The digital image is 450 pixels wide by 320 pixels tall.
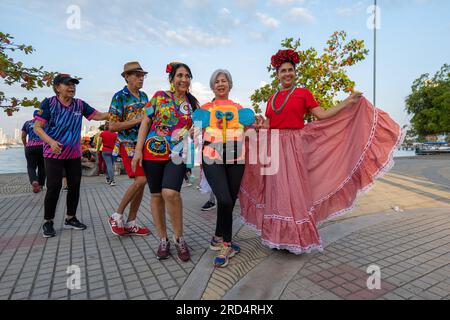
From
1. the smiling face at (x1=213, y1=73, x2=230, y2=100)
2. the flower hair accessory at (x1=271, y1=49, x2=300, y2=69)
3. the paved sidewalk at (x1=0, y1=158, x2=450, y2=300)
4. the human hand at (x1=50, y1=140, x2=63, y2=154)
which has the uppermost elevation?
the flower hair accessory at (x1=271, y1=49, x2=300, y2=69)

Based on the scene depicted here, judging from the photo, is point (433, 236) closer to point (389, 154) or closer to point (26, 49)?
point (389, 154)

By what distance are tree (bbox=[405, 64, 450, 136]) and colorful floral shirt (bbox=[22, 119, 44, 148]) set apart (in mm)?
36738

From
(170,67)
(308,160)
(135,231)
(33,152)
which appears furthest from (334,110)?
(33,152)

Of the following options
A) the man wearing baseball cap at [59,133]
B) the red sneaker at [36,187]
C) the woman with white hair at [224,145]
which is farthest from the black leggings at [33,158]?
the woman with white hair at [224,145]

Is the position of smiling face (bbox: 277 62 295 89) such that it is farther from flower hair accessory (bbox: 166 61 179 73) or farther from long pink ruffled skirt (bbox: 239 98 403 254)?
flower hair accessory (bbox: 166 61 179 73)

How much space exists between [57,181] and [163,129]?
6.26ft

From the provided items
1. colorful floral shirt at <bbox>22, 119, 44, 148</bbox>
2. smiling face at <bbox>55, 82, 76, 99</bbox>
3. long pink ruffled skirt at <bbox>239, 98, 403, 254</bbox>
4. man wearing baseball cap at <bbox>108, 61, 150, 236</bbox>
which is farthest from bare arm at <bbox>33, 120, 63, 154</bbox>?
colorful floral shirt at <bbox>22, 119, 44, 148</bbox>

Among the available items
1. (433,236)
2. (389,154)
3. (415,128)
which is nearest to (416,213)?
(433,236)

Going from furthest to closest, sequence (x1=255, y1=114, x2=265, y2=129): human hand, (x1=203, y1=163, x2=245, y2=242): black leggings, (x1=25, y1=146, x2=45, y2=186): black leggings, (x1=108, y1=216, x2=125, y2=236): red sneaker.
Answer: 1. (x1=25, y1=146, x2=45, y2=186): black leggings
2. (x1=108, y1=216, x2=125, y2=236): red sneaker
3. (x1=255, y1=114, x2=265, y2=129): human hand
4. (x1=203, y1=163, x2=245, y2=242): black leggings

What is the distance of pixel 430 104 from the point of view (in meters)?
34.9

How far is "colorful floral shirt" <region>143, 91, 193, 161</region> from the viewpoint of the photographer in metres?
3.00

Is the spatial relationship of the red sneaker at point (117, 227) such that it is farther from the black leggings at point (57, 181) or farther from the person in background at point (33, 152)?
the person in background at point (33, 152)

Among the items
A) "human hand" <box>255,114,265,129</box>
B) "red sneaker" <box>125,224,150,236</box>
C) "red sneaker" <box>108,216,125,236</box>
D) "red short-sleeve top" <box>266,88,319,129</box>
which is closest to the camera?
"red short-sleeve top" <box>266,88,319,129</box>

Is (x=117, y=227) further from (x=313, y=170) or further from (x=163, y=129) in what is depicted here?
(x=313, y=170)
